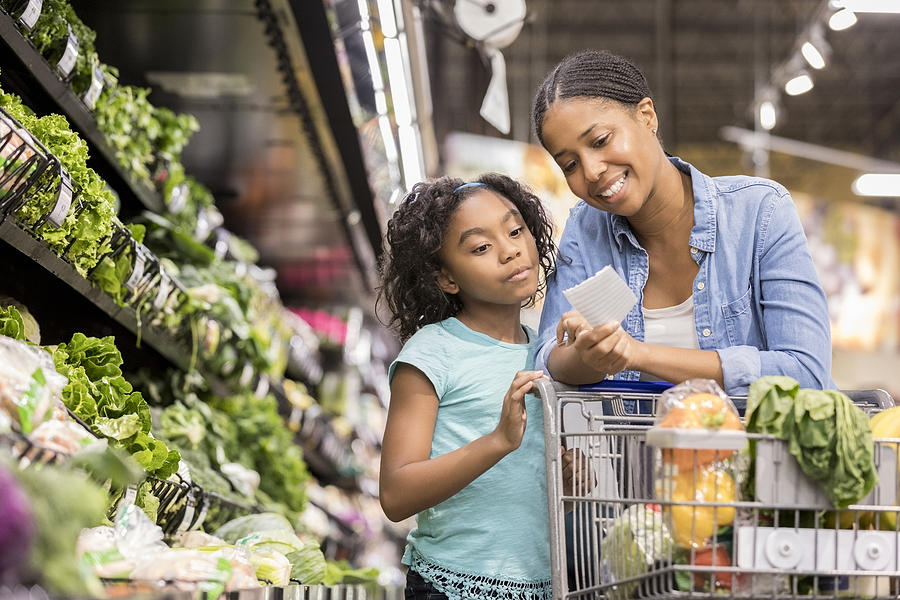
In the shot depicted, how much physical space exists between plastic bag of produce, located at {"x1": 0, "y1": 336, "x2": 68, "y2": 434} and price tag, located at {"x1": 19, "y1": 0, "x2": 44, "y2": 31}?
0.92m

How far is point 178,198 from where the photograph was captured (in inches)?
147

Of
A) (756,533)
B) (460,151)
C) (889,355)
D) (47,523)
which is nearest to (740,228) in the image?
(756,533)

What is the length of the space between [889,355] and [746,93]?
6.57 m

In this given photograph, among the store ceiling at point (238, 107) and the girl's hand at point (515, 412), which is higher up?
the store ceiling at point (238, 107)

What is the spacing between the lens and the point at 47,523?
99 cm

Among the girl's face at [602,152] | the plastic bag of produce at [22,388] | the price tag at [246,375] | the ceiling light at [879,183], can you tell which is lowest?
the plastic bag of produce at [22,388]

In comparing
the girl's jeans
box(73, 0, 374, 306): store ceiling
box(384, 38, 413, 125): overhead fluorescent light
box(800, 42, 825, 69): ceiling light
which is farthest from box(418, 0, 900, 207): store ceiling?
the girl's jeans

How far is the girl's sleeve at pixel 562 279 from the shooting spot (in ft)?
6.89

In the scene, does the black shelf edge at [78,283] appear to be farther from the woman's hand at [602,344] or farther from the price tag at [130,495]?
the woman's hand at [602,344]

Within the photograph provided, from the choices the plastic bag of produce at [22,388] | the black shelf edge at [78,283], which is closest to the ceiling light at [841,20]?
the black shelf edge at [78,283]

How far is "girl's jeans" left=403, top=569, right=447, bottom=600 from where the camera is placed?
1.99 m

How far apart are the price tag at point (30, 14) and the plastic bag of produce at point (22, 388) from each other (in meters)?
0.92

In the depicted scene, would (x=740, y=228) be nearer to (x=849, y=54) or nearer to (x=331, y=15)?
(x=331, y=15)

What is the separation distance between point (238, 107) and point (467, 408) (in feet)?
7.07
